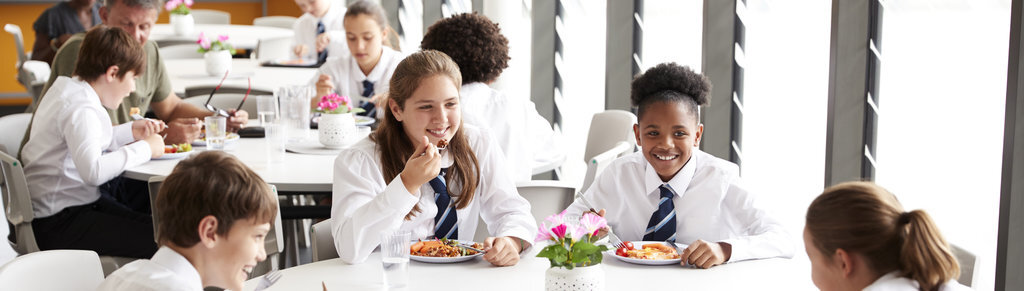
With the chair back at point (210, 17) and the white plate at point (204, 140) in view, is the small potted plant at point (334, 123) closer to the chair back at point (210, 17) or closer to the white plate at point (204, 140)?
the white plate at point (204, 140)

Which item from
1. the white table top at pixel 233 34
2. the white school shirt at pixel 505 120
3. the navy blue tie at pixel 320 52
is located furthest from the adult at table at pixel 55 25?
the white school shirt at pixel 505 120

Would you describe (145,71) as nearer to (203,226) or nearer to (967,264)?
(203,226)

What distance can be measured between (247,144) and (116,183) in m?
0.52

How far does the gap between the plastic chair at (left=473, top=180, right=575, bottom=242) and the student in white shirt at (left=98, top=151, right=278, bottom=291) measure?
112 cm

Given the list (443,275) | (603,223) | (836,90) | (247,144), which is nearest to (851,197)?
(603,223)

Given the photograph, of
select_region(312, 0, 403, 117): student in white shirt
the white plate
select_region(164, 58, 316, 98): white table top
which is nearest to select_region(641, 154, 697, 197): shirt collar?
the white plate

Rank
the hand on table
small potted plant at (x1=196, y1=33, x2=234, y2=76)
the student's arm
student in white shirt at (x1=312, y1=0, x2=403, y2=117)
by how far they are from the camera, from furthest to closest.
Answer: small potted plant at (x1=196, y1=33, x2=234, y2=76)
student in white shirt at (x1=312, y1=0, x2=403, y2=117)
the student's arm
the hand on table

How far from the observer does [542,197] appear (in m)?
2.77

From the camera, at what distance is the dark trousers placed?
3262 mm

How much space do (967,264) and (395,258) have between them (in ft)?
4.10

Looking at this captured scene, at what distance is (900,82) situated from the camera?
12.3ft

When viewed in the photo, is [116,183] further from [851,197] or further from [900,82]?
[900,82]

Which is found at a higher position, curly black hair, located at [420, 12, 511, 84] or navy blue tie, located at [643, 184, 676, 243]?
curly black hair, located at [420, 12, 511, 84]

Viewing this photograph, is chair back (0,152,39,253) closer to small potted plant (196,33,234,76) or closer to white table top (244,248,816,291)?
white table top (244,248,816,291)
